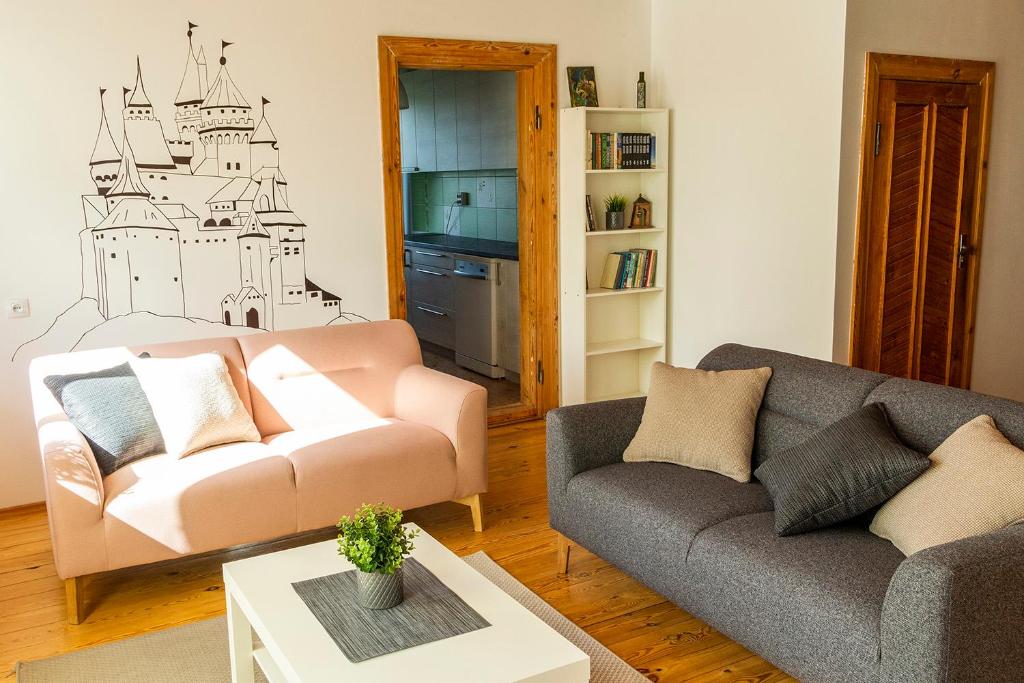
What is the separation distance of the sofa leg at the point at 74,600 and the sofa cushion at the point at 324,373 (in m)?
0.98

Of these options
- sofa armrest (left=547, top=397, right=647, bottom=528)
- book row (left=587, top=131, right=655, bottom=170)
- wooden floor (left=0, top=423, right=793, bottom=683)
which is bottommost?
wooden floor (left=0, top=423, right=793, bottom=683)

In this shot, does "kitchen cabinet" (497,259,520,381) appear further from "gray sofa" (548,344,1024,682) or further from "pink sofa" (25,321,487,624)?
"gray sofa" (548,344,1024,682)

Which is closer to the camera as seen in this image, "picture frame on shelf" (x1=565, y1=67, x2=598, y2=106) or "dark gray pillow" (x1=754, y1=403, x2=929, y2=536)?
"dark gray pillow" (x1=754, y1=403, x2=929, y2=536)

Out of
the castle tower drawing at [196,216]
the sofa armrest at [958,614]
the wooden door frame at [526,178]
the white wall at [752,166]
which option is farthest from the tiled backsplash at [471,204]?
the sofa armrest at [958,614]

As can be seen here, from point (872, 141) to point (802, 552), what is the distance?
112 inches

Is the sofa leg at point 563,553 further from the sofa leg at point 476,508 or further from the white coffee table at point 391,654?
the white coffee table at point 391,654

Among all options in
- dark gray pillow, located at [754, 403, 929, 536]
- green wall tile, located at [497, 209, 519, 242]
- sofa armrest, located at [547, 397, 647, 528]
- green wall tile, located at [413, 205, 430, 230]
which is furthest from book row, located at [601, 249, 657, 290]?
green wall tile, located at [413, 205, 430, 230]

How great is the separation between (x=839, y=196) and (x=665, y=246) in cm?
129

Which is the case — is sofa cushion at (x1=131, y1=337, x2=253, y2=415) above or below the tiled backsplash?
below

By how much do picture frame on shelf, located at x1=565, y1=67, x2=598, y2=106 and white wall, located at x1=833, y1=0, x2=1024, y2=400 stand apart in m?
1.50

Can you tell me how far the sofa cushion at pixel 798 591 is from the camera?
2199 mm

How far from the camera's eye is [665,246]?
18.5 ft

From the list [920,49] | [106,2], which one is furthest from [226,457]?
[920,49]

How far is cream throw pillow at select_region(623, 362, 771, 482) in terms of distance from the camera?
316 cm
